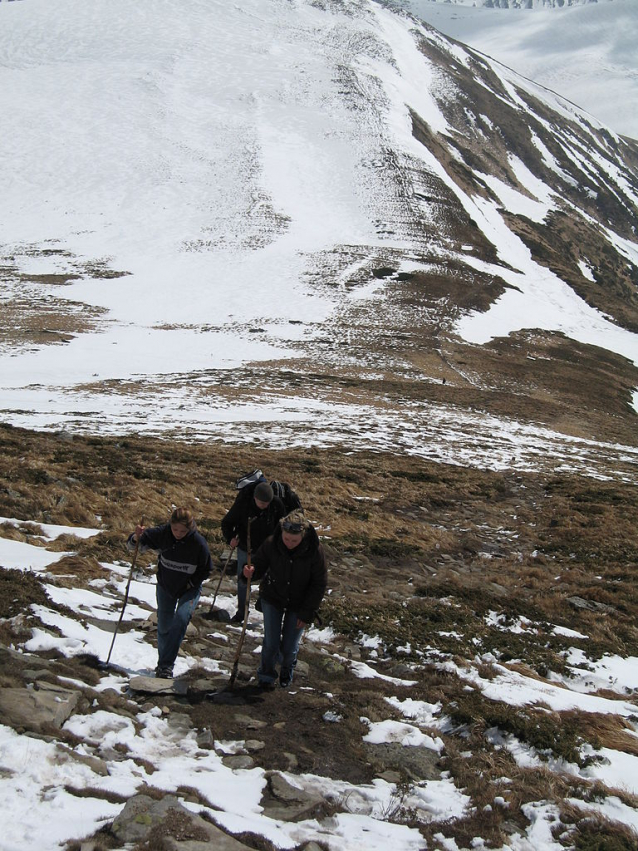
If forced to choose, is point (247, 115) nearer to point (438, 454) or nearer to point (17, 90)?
point (17, 90)

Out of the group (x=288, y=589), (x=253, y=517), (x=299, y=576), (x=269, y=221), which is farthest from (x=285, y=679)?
(x=269, y=221)

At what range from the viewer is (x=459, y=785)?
599cm

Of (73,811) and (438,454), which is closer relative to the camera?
(73,811)

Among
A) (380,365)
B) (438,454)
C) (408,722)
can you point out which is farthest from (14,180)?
(408,722)

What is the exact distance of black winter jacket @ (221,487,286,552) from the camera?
8.89 meters

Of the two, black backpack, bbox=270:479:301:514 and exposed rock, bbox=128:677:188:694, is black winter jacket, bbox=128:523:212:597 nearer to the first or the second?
exposed rock, bbox=128:677:188:694

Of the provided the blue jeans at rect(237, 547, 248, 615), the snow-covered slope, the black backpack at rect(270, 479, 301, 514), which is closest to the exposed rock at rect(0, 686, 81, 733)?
the blue jeans at rect(237, 547, 248, 615)

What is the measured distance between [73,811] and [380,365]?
136ft

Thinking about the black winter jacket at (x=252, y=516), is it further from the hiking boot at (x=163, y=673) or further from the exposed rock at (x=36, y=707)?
the exposed rock at (x=36, y=707)

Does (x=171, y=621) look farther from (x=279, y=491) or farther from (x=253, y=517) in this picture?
(x=279, y=491)

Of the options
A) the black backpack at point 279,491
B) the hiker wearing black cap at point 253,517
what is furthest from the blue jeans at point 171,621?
the black backpack at point 279,491

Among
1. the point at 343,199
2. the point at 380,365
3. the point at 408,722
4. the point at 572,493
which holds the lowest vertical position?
the point at 408,722

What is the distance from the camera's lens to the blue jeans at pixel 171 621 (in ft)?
23.9

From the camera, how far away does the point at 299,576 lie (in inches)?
290
